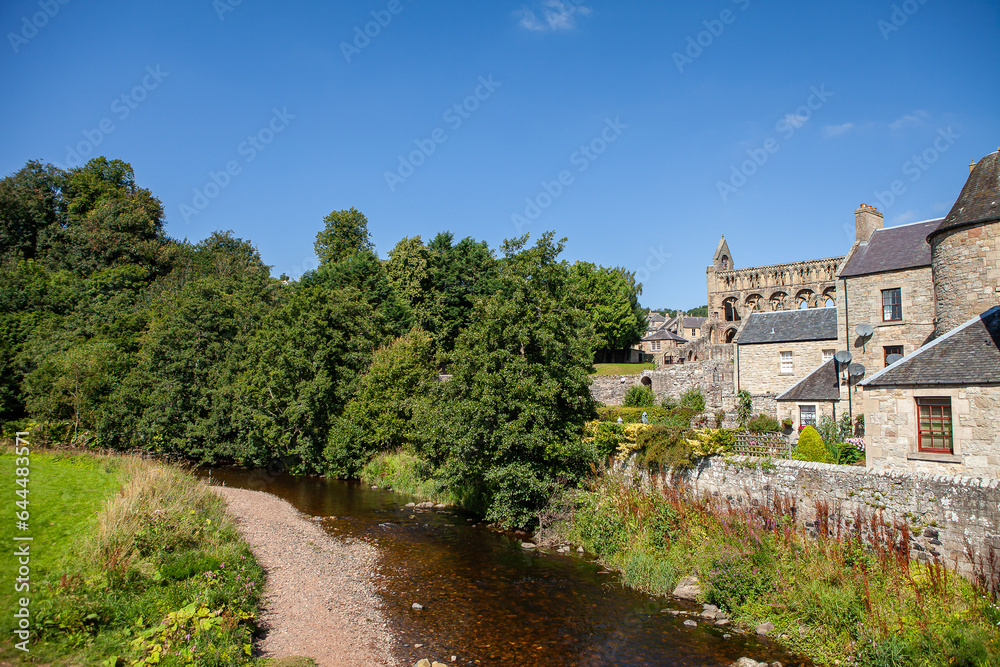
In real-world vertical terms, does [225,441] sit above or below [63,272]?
below

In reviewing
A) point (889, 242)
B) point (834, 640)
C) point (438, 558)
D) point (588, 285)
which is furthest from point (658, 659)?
point (588, 285)

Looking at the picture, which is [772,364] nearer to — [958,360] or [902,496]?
[958,360]

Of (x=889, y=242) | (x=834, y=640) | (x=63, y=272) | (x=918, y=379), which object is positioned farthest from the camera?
(x=63, y=272)

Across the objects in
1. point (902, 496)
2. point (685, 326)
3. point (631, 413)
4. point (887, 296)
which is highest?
point (685, 326)

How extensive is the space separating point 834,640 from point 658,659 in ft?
10.4

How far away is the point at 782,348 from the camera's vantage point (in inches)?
1180

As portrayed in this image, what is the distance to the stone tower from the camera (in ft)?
47.0

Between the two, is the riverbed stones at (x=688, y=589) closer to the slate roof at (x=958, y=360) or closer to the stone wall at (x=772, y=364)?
the slate roof at (x=958, y=360)

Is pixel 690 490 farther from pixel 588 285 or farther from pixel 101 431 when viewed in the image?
pixel 588 285

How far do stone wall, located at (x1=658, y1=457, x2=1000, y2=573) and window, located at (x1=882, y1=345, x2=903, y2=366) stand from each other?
13.8 m

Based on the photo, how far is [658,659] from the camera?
9.51 meters

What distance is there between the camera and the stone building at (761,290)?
58688mm

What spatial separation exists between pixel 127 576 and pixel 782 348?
30.9m

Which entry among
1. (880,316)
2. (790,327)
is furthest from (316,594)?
(790,327)
